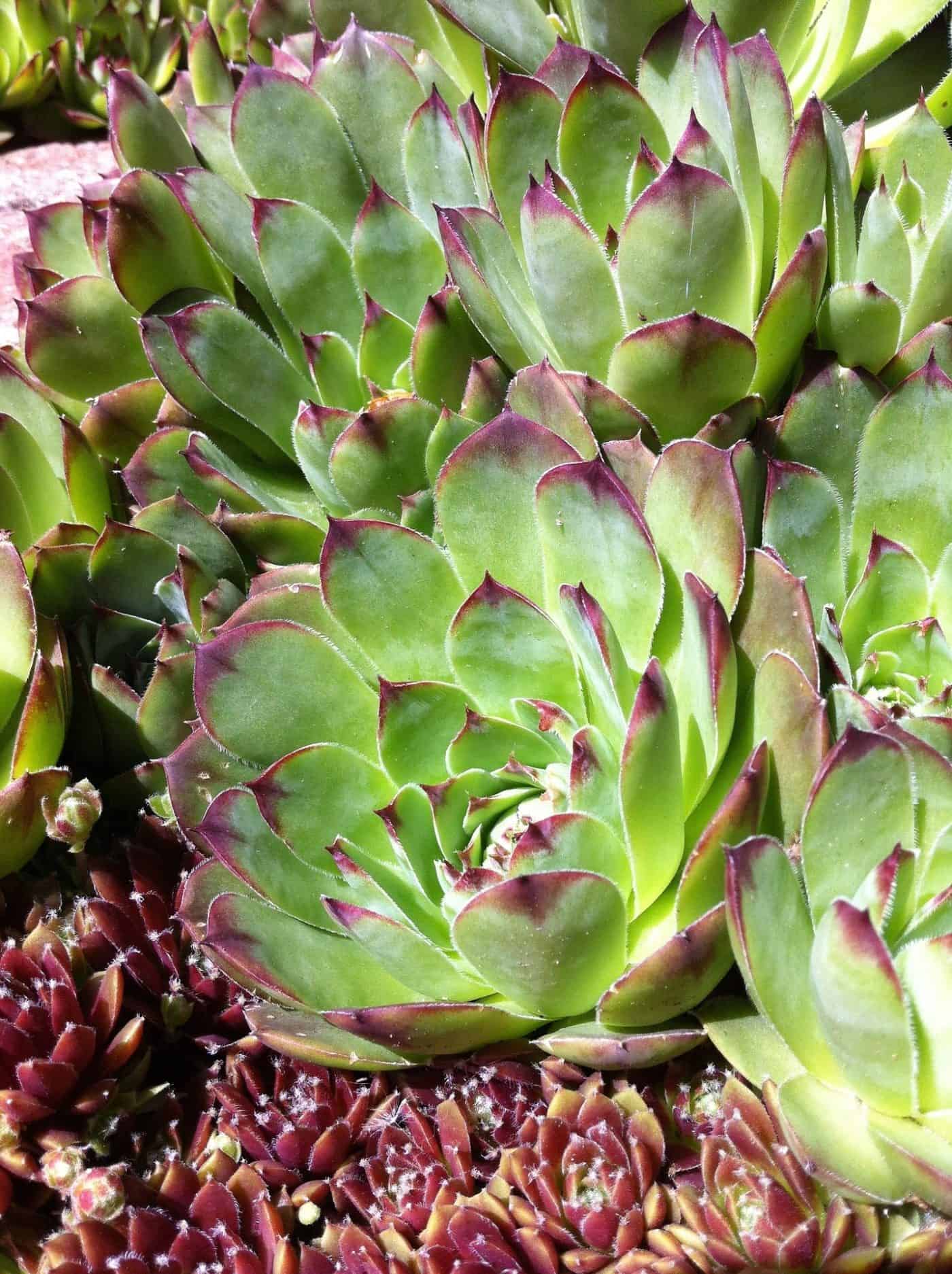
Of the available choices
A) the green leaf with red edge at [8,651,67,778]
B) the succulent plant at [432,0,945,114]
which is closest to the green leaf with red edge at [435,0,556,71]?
the succulent plant at [432,0,945,114]

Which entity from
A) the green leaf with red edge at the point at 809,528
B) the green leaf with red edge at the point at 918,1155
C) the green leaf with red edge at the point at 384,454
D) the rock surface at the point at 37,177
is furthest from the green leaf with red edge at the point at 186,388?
the green leaf with red edge at the point at 918,1155

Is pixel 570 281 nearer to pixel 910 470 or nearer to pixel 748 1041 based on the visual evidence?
pixel 910 470

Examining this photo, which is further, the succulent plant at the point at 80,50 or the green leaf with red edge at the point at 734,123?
the succulent plant at the point at 80,50

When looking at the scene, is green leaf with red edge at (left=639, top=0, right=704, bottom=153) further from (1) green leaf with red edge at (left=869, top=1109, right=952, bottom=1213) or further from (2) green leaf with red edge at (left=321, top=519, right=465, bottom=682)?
(1) green leaf with red edge at (left=869, top=1109, right=952, bottom=1213)

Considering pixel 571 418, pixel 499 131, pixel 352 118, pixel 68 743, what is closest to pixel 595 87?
pixel 499 131

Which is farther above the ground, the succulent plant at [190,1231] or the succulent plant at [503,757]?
the succulent plant at [503,757]

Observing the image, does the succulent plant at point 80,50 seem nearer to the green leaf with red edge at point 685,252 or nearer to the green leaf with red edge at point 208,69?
the green leaf with red edge at point 208,69

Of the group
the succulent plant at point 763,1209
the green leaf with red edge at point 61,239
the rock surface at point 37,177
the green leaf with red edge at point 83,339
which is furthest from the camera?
the rock surface at point 37,177
